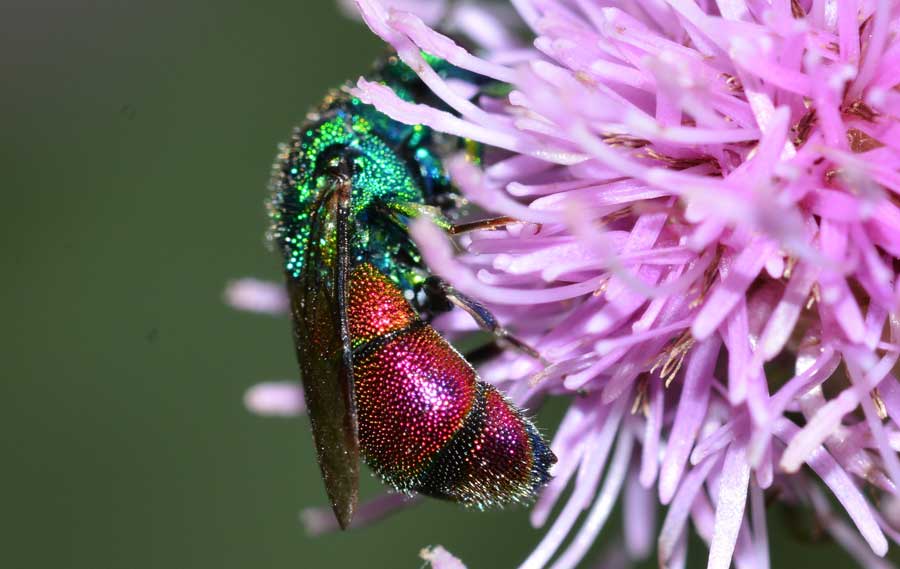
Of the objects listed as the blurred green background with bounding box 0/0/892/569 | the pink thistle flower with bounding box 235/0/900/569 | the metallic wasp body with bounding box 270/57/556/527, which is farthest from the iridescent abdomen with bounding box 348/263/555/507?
the blurred green background with bounding box 0/0/892/569

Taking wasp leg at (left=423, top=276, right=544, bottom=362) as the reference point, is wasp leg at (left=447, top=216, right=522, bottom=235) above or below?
above

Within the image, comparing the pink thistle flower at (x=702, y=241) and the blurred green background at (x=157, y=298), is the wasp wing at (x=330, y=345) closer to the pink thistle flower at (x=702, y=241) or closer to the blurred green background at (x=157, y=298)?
the pink thistle flower at (x=702, y=241)

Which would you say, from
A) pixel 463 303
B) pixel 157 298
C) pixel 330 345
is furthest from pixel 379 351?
pixel 157 298

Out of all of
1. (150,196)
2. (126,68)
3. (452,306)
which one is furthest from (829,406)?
(126,68)

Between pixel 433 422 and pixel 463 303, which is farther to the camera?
pixel 463 303

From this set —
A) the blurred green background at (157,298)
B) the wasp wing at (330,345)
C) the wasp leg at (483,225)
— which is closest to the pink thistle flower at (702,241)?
the wasp leg at (483,225)

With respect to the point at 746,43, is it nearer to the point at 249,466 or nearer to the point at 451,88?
the point at 451,88

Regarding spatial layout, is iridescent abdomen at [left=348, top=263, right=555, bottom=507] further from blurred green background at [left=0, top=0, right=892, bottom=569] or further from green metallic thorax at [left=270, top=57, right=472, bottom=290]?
blurred green background at [left=0, top=0, right=892, bottom=569]

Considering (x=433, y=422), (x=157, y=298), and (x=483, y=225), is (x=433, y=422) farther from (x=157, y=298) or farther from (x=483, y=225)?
(x=157, y=298)
